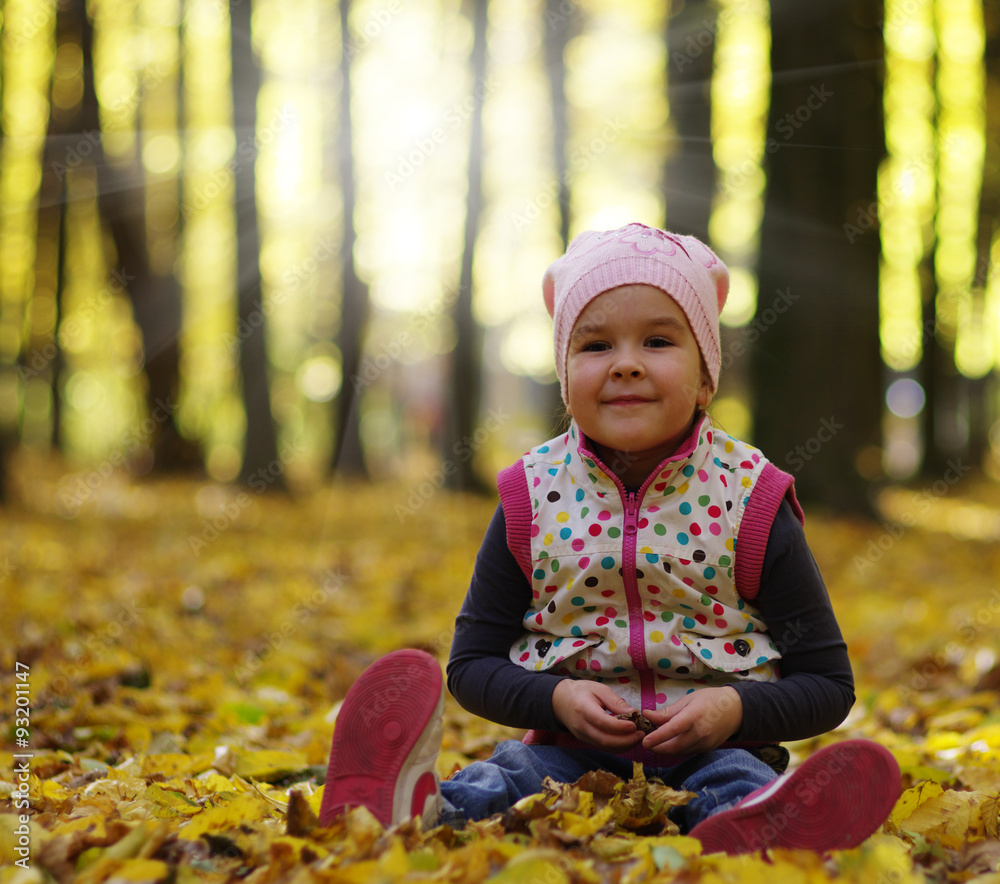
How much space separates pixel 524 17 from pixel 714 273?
1375 cm

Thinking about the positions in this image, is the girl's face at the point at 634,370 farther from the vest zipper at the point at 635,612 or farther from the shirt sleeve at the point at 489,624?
the shirt sleeve at the point at 489,624

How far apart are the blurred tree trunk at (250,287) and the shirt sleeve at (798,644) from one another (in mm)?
12266

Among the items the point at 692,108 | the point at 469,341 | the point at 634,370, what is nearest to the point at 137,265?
the point at 469,341

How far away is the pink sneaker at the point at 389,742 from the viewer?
5.78 ft

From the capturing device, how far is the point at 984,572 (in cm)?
795

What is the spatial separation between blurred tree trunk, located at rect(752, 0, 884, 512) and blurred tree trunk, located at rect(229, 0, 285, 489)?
7514 mm

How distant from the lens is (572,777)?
2.06 meters

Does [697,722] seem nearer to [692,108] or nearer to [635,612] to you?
[635,612]

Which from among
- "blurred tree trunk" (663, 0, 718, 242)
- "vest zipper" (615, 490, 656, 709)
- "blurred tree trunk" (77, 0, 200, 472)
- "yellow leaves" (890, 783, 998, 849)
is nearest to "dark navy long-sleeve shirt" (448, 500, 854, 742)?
"vest zipper" (615, 490, 656, 709)

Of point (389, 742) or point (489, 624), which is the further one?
point (489, 624)

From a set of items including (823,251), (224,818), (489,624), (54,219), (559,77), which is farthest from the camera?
(54,219)

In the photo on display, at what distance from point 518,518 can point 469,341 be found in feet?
40.7

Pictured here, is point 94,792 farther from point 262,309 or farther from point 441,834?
point 262,309

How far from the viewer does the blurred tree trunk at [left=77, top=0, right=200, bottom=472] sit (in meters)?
11.8
